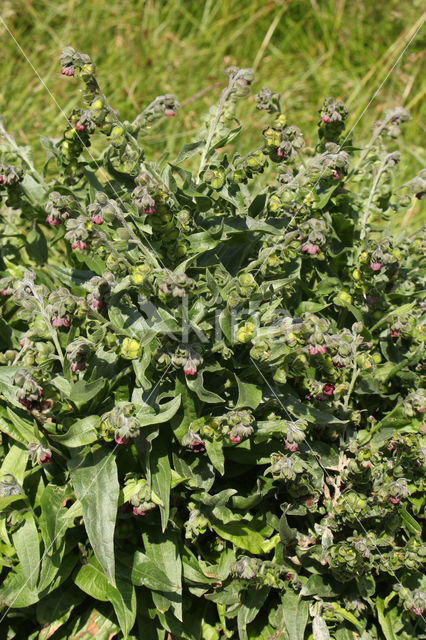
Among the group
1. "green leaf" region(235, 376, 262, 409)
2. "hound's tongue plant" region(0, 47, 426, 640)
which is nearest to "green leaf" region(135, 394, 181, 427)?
"hound's tongue plant" region(0, 47, 426, 640)

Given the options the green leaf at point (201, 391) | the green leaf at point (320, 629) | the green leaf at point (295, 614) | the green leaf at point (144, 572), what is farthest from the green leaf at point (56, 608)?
the green leaf at point (201, 391)

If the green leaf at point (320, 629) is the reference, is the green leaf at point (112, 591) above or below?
above

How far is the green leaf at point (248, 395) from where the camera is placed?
9.43 ft

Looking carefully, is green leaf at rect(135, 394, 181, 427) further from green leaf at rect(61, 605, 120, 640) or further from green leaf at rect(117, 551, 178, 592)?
green leaf at rect(61, 605, 120, 640)

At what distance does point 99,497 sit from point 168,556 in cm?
49

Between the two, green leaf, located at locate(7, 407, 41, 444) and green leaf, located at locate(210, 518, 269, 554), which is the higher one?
green leaf, located at locate(7, 407, 41, 444)

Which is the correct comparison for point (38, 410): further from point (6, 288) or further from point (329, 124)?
point (329, 124)

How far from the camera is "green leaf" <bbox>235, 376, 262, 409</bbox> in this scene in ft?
9.43

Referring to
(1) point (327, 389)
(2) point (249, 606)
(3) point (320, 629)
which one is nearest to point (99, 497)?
(2) point (249, 606)

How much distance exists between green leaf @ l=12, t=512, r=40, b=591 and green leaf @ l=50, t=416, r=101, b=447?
0.47 meters

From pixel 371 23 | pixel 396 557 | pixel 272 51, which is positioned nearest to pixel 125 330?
pixel 396 557

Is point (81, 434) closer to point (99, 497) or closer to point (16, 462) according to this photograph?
point (99, 497)

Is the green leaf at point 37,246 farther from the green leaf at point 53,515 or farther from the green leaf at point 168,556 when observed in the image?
the green leaf at point 168,556

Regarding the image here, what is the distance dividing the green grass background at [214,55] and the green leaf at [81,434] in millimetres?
4438
